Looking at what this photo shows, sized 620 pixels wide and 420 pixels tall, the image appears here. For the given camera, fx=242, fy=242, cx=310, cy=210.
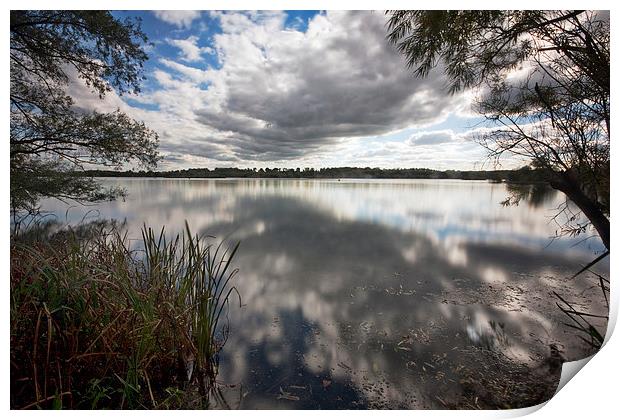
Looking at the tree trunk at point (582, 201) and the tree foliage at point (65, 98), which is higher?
the tree foliage at point (65, 98)

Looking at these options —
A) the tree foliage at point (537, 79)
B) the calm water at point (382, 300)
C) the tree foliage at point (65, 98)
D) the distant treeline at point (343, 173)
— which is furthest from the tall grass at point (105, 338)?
the tree foliage at point (537, 79)

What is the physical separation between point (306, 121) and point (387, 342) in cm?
269

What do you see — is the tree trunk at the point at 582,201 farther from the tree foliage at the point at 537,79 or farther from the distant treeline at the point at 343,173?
the distant treeline at the point at 343,173

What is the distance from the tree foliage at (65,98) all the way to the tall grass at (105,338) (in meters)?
0.69

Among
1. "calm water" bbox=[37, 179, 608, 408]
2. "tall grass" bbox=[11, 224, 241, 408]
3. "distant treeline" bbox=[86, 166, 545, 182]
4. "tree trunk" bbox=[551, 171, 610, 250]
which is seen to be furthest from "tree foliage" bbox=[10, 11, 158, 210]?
"tree trunk" bbox=[551, 171, 610, 250]

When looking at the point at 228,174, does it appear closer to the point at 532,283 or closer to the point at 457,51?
the point at 457,51

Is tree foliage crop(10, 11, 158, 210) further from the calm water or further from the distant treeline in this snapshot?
the calm water

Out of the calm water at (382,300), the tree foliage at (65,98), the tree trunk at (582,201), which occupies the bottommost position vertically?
the calm water at (382,300)

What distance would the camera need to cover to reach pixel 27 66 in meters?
2.03

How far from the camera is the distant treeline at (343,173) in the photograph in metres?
2.30

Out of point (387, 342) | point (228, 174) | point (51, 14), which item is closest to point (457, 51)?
point (387, 342)

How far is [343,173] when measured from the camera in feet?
15.5

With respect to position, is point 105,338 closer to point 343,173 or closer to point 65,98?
point 65,98

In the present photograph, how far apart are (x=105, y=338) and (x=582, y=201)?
3.45 metres
